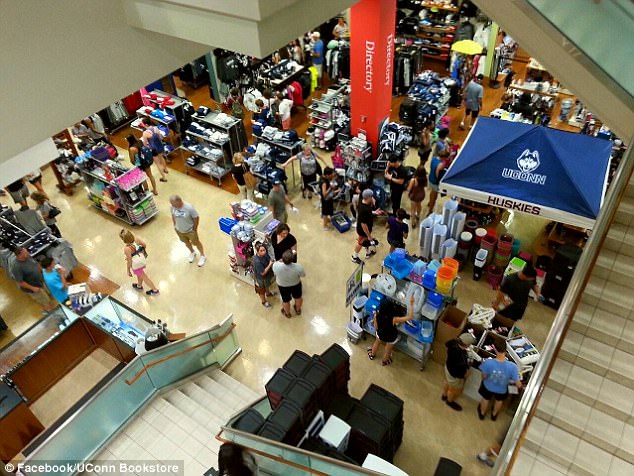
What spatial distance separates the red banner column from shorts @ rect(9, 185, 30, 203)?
23.1 ft

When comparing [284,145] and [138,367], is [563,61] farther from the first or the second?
[138,367]

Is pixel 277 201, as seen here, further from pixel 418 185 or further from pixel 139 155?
pixel 139 155

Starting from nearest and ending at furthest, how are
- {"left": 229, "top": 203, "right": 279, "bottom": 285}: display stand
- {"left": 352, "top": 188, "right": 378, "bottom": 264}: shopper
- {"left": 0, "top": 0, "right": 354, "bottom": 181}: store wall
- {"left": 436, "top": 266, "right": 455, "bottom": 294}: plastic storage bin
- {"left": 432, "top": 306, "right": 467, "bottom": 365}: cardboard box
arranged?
1. {"left": 0, "top": 0, "right": 354, "bottom": 181}: store wall
2. {"left": 436, "top": 266, "right": 455, "bottom": 294}: plastic storage bin
3. {"left": 432, "top": 306, "right": 467, "bottom": 365}: cardboard box
4. {"left": 229, "top": 203, "right": 279, "bottom": 285}: display stand
5. {"left": 352, "top": 188, "right": 378, "bottom": 264}: shopper

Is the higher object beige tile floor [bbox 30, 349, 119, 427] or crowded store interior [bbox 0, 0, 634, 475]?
crowded store interior [bbox 0, 0, 634, 475]

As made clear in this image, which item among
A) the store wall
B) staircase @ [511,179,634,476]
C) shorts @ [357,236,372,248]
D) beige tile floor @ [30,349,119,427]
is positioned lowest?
beige tile floor @ [30,349,119,427]

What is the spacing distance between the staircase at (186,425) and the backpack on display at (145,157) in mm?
5190

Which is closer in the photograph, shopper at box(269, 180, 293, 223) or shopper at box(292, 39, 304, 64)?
shopper at box(269, 180, 293, 223)

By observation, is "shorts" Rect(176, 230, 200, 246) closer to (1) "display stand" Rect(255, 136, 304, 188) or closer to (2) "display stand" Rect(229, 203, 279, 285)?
(2) "display stand" Rect(229, 203, 279, 285)

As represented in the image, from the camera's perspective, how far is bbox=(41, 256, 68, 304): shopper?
26.3 feet

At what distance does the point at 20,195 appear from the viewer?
1062 cm

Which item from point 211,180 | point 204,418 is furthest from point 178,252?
point 204,418

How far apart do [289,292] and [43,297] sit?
426 centimetres

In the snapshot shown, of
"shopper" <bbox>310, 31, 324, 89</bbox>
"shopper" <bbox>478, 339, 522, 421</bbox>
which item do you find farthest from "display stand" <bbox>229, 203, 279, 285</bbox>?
"shopper" <bbox>310, 31, 324, 89</bbox>

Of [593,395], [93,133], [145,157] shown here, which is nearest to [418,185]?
[593,395]
